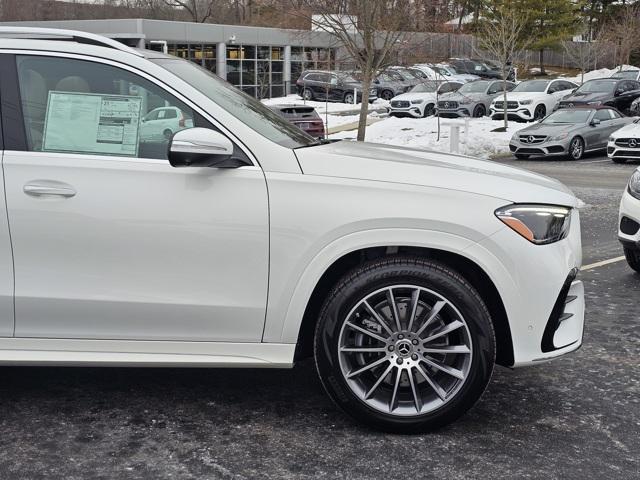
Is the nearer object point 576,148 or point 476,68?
point 576,148

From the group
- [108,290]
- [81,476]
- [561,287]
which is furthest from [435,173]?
[81,476]

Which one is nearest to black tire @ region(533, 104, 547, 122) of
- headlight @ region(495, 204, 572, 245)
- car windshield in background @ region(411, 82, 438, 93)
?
car windshield in background @ region(411, 82, 438, 93)

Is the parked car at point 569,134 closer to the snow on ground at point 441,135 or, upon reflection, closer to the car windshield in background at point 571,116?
the car windshield in background at point 571,116

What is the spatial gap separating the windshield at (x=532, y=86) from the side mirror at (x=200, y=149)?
28743mm

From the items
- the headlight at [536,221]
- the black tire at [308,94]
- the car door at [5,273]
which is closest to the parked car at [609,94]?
the black tire at [308,94]

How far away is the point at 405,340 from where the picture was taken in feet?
12.4

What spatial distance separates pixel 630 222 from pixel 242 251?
4.50m

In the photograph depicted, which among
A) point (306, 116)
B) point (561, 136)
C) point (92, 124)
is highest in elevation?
point (92, 124)

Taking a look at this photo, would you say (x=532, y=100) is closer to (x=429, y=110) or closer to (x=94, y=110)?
(x=429, y=110)

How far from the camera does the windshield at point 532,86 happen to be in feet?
101

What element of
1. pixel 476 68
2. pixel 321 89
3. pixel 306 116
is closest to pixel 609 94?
pixel 306 116

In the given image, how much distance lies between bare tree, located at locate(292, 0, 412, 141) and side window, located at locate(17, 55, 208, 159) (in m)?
17.0

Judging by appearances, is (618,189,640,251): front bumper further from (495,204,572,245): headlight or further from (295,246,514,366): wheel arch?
(295,246,514,366): wheel arch

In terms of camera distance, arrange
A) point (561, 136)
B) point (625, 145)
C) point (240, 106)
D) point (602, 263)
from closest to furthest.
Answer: point (240, 106) → point (602, 263) → point (625, 145) → point (561, 136)
